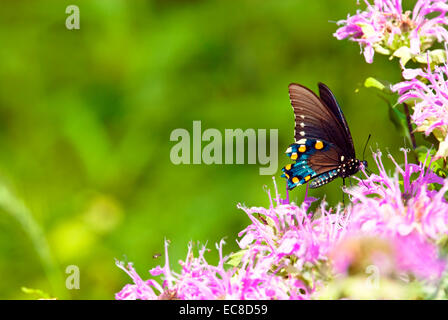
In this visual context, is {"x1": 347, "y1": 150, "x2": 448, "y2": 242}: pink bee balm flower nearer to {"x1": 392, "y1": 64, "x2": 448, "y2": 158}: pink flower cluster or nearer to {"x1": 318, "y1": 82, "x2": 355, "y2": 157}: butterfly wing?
{"x1": 392, "y1": 64, "x2": 448, "y2": 158}: pink flower cluster

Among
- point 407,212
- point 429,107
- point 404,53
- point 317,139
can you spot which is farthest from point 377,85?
point 407,212

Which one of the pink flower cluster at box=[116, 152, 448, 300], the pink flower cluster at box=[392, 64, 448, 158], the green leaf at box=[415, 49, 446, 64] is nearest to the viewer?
the pink flower cluster at box=[116, 152, 448, 300]

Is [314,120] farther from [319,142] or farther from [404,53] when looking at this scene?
[404,53]

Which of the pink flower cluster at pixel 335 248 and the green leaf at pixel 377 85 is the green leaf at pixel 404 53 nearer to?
the green leaf at pixel 377 85

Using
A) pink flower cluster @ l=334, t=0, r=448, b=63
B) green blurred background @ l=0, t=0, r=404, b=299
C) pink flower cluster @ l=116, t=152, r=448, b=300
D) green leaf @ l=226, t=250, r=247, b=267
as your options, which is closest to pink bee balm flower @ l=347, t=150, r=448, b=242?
pink flower cluster @ l=116, t=152, r=448, b=300

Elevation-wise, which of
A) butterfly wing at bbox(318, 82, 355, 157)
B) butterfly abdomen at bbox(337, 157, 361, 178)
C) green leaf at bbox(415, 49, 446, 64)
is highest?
green leaf at bbox(415, 49, 446, 64)
